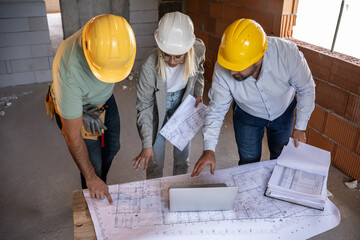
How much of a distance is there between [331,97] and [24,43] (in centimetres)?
380

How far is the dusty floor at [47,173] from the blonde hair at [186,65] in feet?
3.61

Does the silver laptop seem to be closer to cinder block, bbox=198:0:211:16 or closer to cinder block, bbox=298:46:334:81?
cinder block, bbox=298:46:334:81

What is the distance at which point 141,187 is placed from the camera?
1470 mm

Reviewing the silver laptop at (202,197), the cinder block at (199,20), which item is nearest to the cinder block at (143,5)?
the cinder block at (199,20)

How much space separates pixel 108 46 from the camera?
1243 millimetres

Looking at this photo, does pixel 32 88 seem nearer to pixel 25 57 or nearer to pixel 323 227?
pixel 25 57

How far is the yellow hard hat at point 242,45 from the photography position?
4.64 feet

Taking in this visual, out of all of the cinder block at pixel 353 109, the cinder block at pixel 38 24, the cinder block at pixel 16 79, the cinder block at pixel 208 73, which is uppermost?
the cinder block at pixel 38 24

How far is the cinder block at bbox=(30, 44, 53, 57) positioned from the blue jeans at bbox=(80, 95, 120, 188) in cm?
293

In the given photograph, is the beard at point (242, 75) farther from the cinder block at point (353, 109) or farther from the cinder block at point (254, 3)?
the cinder block at point (254, 3)

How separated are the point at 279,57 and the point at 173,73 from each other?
58 cm

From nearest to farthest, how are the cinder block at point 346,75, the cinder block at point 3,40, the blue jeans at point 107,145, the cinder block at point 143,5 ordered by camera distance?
the blue jeans at point 107,145 → the cinder block at point 346,75 → the cinder block at point 3,40 → the cinder block at point 143,5

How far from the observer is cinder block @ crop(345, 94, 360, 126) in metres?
2.35

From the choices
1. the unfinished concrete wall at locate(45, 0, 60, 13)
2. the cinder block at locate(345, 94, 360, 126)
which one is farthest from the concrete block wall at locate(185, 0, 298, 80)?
the unfinished concrete wall at locate(45, 0, 60, 13)
